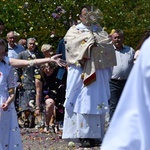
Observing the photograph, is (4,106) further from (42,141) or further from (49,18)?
(49,18)

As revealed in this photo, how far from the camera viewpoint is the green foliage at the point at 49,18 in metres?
14.6

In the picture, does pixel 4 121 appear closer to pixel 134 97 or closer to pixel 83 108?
pixel 83 108

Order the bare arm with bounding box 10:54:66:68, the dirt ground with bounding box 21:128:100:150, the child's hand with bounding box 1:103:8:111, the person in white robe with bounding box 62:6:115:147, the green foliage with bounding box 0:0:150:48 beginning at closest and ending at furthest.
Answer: the bare arm with bounding box 10:54:66:68 → the child's hand with bounding box 1:103:8:111 → the person in white robe with bounding box 62:6:115:147 → the dirt ground with bounding box 21:128:100:150 → the green foliage with bounding box 0:0:150:48

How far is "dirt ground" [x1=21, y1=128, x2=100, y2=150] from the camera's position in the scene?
1006 centimetres

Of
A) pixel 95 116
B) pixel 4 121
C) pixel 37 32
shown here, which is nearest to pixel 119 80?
pixel 95 116

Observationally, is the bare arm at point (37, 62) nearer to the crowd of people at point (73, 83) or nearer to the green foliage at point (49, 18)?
the crowd of people at point (73, 83)

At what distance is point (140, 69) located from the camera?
2643 millimetres

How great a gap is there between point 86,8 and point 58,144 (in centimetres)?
205

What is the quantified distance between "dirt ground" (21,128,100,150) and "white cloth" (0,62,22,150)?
185 cm

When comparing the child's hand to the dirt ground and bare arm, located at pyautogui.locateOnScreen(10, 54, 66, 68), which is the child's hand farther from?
the dirt ground

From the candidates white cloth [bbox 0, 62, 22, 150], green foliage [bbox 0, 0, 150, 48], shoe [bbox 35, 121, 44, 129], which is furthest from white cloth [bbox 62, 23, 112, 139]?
green foliage [bbox 0, 0, 150, 48]

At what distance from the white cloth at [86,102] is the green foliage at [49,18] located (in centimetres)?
387

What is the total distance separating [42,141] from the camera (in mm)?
10664

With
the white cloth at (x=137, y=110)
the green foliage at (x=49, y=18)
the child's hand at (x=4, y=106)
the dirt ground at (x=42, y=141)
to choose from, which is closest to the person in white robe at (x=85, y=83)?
the dirt ground at (x=42, y=141)
